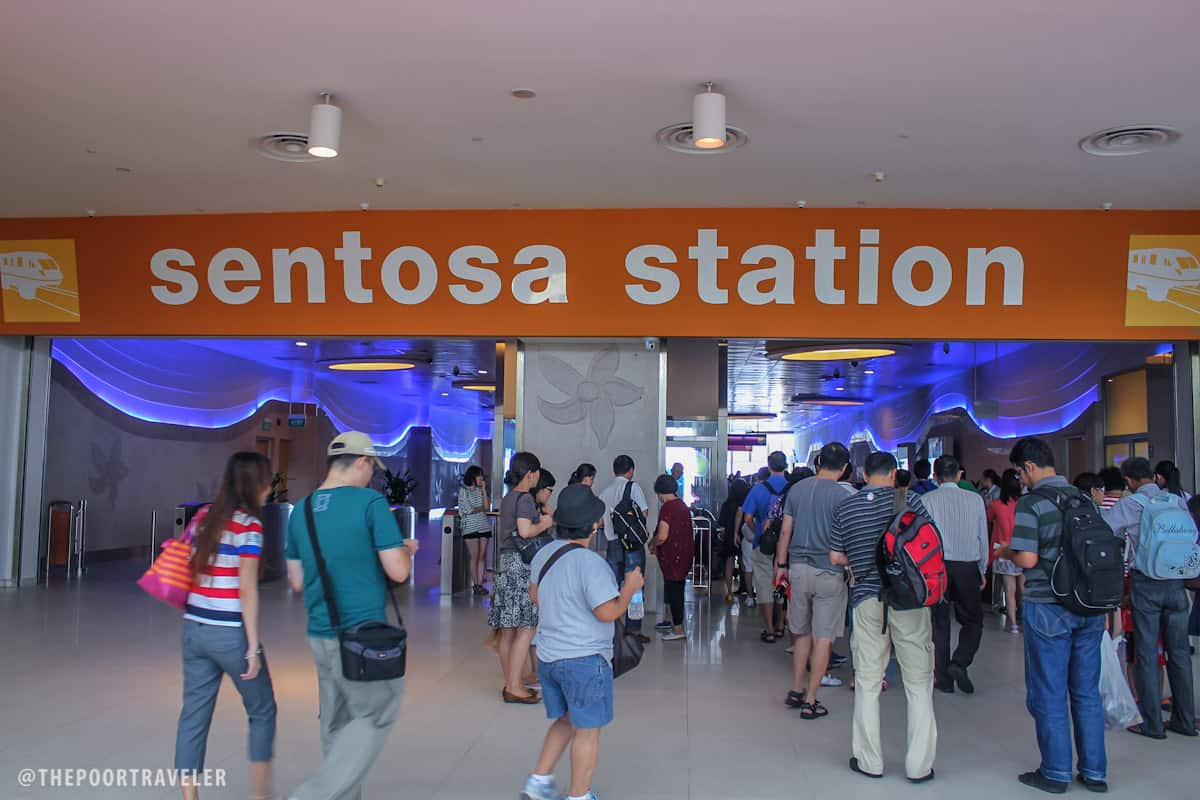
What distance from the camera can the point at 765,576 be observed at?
8.14 m

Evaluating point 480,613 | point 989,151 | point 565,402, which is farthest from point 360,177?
point 989,151

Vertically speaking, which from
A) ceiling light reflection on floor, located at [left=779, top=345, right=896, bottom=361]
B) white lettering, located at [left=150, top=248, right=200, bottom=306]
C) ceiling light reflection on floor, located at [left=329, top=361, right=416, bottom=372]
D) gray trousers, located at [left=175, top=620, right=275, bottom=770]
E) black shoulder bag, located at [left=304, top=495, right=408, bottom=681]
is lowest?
gray trousers, located at [left=175, top=620, right=275, bottom=770]

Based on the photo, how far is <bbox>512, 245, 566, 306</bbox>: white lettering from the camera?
30.5 feet

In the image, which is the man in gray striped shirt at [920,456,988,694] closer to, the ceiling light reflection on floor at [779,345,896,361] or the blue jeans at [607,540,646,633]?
the blue jeans at [607,540,646,633]

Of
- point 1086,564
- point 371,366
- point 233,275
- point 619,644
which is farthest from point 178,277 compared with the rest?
point 1086,564

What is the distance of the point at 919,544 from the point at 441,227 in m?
6.33

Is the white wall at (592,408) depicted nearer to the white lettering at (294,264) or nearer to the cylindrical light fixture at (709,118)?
the white lettering at (294,264)

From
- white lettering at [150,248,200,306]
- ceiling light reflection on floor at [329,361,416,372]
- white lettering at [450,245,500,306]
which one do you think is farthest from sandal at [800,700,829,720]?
ceiling light reflection on floor at [329,361,416,372]

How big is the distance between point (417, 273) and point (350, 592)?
6.30 meters

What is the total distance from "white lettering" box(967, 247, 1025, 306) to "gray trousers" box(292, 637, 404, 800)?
284 inches

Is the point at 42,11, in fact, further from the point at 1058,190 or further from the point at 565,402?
the point at 1058,190

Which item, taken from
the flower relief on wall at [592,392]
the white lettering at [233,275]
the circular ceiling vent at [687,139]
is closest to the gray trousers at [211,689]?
the circular ceiling vent at [687,139]

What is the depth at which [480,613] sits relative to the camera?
31.1 feet

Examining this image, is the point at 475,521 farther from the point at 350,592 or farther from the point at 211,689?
the point at 350,592
